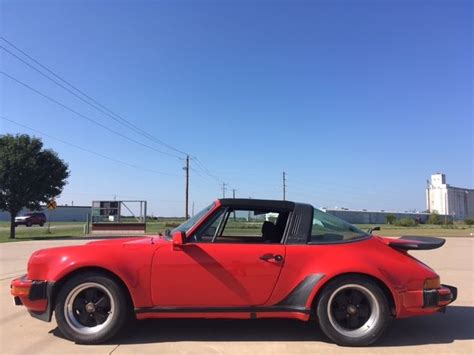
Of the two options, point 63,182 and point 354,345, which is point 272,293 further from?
point 63,182

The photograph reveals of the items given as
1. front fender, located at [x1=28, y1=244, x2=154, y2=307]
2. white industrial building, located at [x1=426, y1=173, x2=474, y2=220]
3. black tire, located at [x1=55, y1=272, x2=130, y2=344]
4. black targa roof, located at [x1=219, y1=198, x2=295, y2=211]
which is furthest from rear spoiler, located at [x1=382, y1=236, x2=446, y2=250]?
white industrial building, located at [x1=426, y1=173, x2=474, y2=220]

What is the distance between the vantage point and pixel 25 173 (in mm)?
27797

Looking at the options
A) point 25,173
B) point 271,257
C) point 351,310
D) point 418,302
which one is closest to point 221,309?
point 271,257

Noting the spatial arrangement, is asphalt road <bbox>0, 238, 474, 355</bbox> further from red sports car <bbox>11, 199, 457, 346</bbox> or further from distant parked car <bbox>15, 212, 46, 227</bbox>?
distant parked car <bbox>15, 212, 46, 227</bbox>

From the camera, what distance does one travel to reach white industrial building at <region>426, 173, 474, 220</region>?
15225cm

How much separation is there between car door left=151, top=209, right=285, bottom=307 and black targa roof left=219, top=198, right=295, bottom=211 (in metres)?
0.68

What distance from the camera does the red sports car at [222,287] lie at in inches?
200

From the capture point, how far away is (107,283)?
16.7 feet

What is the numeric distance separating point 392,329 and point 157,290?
2.89 meters

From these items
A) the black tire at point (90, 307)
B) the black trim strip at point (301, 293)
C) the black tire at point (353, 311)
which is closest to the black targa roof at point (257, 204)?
the black trim strip at point (301, 293)

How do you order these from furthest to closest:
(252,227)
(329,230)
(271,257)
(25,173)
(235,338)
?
(25,173), (252,227), (329,230), (235,338), (271,257)

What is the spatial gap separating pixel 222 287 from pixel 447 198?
161 m

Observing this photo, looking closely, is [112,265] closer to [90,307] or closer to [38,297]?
[90,307]

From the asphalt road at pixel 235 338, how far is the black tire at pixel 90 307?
0.45ft
